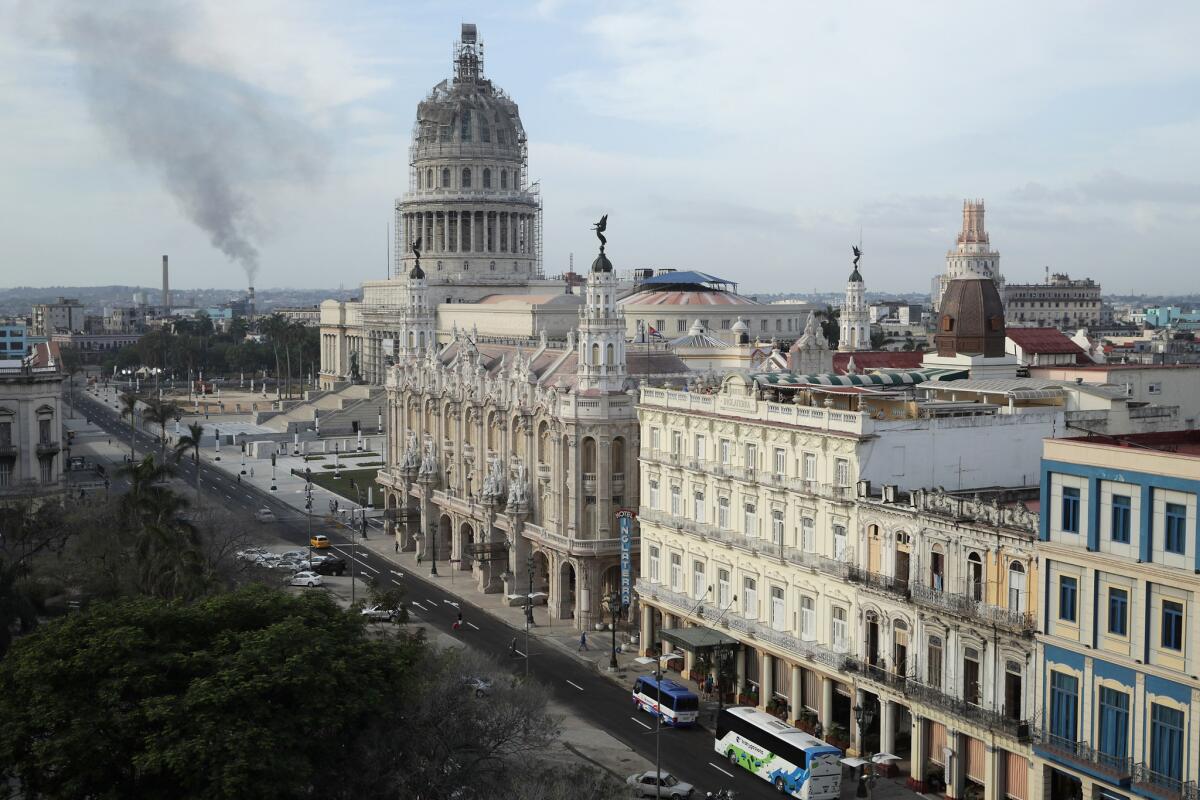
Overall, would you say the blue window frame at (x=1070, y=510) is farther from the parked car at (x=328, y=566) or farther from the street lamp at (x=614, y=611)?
the parked car at (x=328, y=566)

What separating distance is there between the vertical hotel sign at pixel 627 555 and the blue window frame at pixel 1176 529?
3889cm

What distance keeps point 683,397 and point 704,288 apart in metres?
80.4

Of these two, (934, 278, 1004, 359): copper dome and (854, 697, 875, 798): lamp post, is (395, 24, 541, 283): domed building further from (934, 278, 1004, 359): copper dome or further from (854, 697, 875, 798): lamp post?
(854, 697, 875, 798): lamp post

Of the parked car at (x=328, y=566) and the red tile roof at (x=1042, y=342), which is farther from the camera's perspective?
the red tile roof at (x=1042, y=342)

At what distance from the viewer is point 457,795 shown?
48.2 m

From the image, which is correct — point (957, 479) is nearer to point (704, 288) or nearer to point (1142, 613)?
point (1142, 613)

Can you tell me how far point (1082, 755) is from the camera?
46688 mm

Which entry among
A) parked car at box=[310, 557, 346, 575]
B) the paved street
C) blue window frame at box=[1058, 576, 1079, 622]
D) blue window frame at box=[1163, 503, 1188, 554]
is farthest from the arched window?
parked car at box=[310, 557, 346, 575]

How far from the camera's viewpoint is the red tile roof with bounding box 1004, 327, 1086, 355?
4469 inches

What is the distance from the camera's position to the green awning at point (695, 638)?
67.2 m

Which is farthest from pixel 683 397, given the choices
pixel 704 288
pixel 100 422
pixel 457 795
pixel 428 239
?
pixel 100 422

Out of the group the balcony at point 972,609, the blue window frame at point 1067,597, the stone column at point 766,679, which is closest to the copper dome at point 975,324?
the stone column at point 766,679

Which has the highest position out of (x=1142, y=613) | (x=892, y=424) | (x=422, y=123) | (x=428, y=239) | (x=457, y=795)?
(x=422, y=123)

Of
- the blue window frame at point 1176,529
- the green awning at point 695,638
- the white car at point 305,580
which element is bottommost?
the white car at point 305,580
